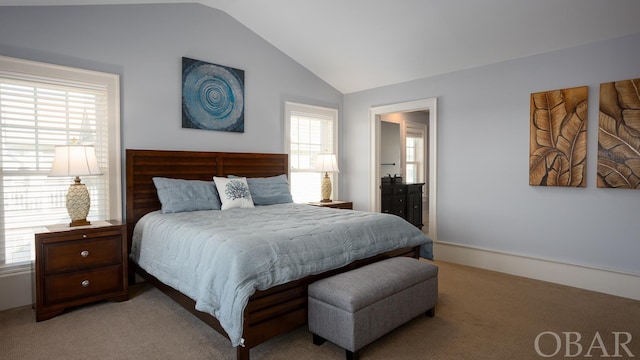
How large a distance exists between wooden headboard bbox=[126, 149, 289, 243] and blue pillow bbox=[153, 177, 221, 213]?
183mm

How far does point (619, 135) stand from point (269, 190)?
3.51 metres

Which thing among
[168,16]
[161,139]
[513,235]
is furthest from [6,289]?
[513,235]

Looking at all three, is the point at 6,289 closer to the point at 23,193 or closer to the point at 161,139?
the point at 23,193

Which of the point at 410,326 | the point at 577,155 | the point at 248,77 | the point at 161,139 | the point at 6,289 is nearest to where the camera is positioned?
the point at 410,326

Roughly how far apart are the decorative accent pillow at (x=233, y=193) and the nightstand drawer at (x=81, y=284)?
1138 mm

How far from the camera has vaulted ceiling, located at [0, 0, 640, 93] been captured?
324 cm

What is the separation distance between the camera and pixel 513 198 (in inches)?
159

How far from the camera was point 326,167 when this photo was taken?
200 inches

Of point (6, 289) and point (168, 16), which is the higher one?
point (168, 16)

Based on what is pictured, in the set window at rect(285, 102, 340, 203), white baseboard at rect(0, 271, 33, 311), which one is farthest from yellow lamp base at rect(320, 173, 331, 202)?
white baseboard at rect(0, 271, 33, 311)

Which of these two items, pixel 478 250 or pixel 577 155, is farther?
pixel 478 250

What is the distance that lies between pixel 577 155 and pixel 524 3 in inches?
60.3

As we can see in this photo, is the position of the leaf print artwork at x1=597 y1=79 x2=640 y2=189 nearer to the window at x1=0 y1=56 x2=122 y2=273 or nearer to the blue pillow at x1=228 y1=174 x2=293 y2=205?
the blue pillow at x1=228 y1=174 x2=293 y2=205

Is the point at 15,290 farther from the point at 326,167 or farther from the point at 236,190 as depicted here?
the point at 326,167
